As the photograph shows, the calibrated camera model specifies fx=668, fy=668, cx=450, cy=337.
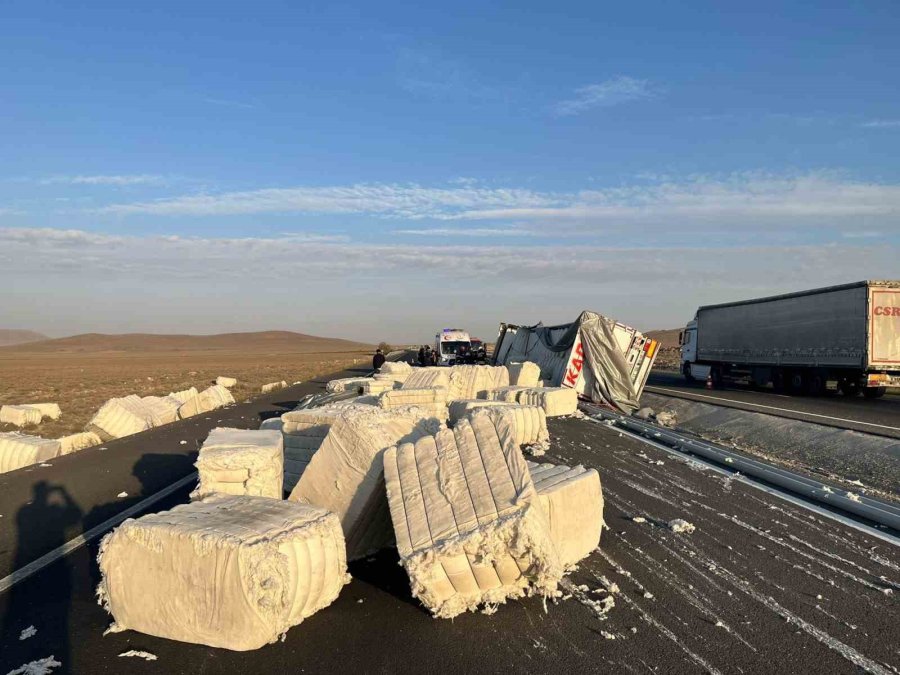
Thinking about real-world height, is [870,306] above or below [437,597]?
above

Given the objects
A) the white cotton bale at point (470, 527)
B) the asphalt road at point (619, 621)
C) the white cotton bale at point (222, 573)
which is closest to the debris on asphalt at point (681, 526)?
the asphalt road at point (619, 621)

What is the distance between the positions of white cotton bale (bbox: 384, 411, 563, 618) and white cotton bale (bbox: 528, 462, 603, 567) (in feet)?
1.56

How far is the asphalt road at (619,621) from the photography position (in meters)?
4.09

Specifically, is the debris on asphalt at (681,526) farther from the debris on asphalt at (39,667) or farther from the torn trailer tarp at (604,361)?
the torn trailer tarp at (604,361)

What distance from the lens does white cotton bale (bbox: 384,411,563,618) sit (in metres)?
4.60

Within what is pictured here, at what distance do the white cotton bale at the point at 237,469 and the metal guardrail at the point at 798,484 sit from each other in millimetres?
6045

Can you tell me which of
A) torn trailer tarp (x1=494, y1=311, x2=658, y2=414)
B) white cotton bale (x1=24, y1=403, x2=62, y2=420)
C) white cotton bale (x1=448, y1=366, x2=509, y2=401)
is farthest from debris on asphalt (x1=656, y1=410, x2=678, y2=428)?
white cotton bale (x1=24, y1=403, x2=62, y2=420)

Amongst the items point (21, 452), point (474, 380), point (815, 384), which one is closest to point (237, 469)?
point (21, 452)

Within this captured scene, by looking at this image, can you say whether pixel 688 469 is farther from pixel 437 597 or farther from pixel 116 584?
pixel 116 584

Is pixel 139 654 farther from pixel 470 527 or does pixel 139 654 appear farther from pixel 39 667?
pixel 470 527

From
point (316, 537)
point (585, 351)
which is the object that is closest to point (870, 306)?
point (585, 351)

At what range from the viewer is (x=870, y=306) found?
21750 mm

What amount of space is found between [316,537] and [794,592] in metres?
3.58

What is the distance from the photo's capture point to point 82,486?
962 centimetres
